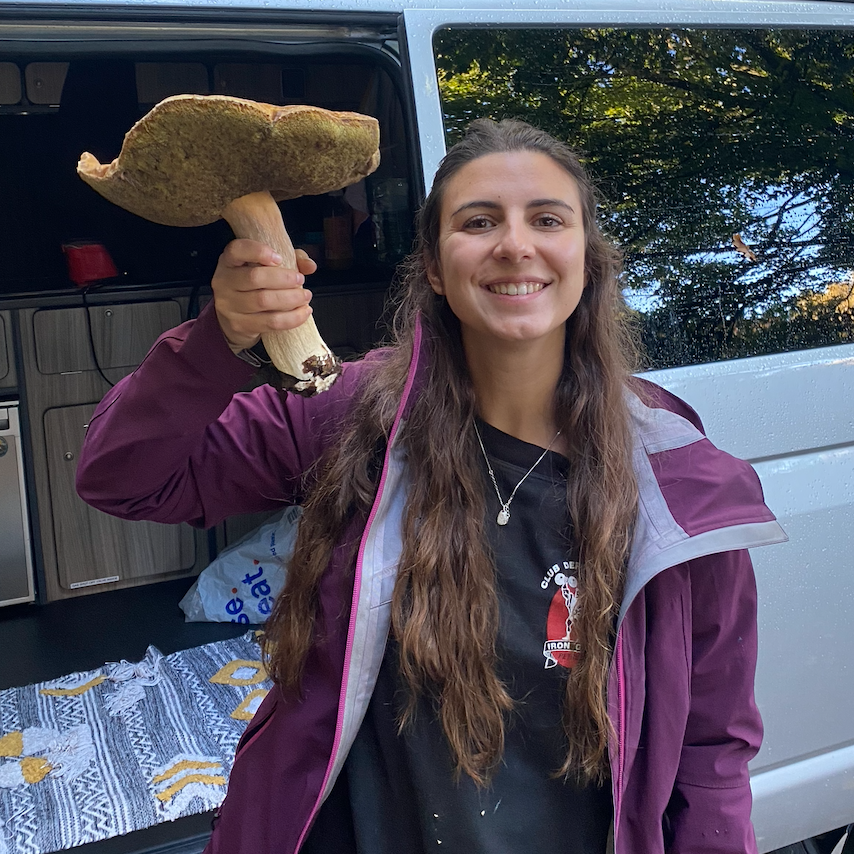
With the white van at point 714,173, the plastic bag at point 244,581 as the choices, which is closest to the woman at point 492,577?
the white van at point 714,173

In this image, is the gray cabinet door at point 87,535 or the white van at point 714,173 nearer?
the white van at point 714,173

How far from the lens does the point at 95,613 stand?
3650mm

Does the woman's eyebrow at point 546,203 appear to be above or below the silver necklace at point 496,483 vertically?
above

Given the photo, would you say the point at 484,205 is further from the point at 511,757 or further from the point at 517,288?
the point at 511,757

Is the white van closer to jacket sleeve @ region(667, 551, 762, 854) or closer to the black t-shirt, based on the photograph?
jacket sleeve @ region(667, 551, 762, 854)

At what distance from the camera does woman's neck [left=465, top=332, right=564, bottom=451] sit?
1319 mm

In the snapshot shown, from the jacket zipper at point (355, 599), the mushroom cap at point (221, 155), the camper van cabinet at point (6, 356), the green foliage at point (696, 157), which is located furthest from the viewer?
the camper van cabinet at point (6, 356)

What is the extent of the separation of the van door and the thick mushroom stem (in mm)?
813

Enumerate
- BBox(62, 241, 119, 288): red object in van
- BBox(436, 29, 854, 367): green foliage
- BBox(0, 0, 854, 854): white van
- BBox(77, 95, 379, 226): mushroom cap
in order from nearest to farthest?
BBox(77, 95, 379, 226): mushroom cap < BBox(0, 0, 854, 854): white van < BBox(436, 29, 854, 367): green foliage < BBox(62, 241, 119, 288): red object in van

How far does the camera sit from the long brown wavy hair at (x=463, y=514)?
1181 mm

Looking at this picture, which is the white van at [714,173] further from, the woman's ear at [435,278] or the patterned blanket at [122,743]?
the woman's ear at [435,278]

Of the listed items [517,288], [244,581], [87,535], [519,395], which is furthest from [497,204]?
[87,535]

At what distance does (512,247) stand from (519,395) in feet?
0.85

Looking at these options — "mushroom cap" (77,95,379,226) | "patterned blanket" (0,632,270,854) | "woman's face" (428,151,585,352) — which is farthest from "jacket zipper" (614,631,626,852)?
"patterned blanket" (0,632,270,854)
